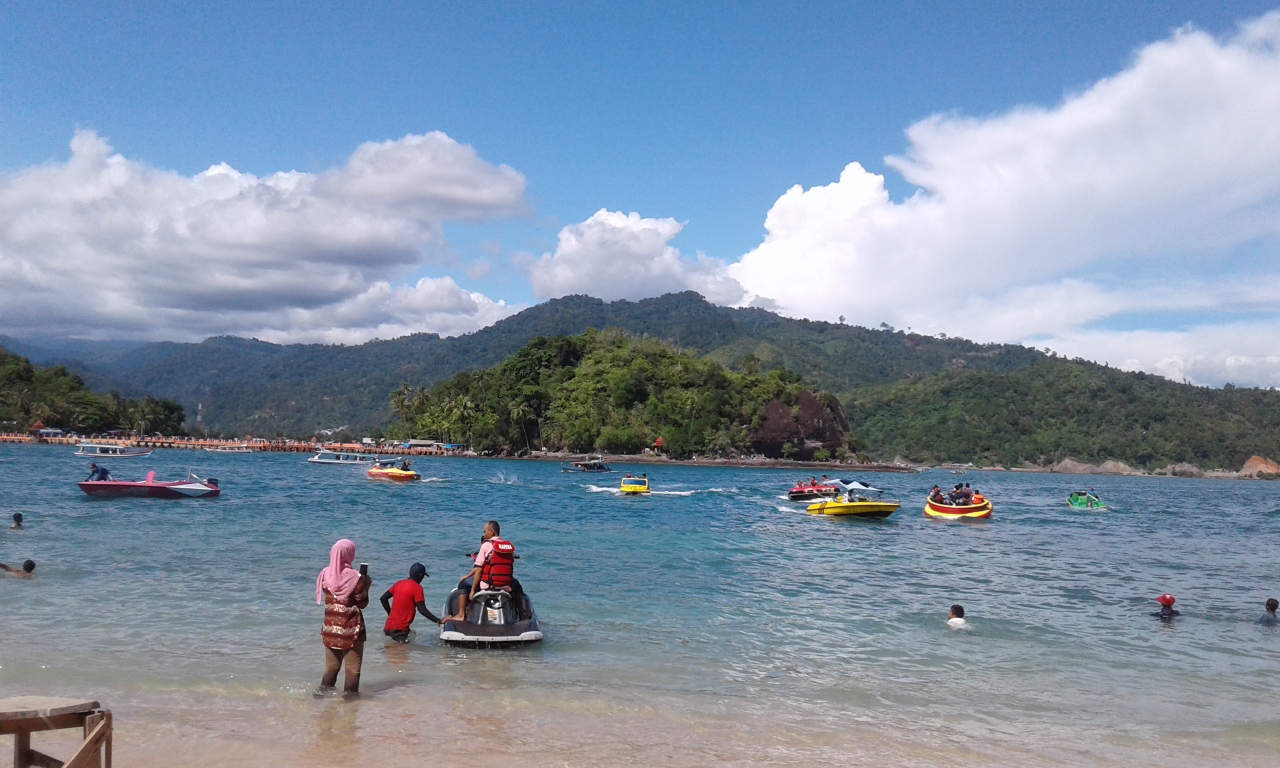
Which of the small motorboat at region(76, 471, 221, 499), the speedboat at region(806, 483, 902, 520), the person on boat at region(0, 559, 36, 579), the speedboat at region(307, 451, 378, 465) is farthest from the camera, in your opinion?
the speedboat at region(307, 451, 378, 465)

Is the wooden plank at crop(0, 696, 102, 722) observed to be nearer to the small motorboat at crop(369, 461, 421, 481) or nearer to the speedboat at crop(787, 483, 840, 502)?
the speedboat at crop(787, 483, 840, 502)

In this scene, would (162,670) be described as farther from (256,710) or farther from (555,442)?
(555,442)

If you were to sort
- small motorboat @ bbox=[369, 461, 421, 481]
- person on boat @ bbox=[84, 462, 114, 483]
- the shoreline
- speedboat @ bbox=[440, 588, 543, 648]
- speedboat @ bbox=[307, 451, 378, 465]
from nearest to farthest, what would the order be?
speedboat @ bbox=[440, 588, 543, 648], person on boat @ bbox=[84, 462, 114, 483], small motorboat @ bbox=[369, 461, 421, 481], speedboat @ bbox=[307, 451, 378, 465], the shoreline

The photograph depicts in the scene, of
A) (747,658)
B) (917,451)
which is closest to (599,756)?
(747,658)

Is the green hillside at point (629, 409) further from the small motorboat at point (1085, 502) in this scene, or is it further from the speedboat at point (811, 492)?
the speedboat at point (811, 492)

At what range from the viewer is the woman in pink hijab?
8.56 metres

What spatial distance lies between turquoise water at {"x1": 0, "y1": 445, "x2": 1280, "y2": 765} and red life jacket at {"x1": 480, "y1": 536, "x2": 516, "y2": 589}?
1028 millimetres

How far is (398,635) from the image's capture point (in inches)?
477

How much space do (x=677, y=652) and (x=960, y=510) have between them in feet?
105

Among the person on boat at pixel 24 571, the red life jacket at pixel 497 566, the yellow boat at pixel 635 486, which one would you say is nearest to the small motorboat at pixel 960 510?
the yellow boat at pixel 635 486

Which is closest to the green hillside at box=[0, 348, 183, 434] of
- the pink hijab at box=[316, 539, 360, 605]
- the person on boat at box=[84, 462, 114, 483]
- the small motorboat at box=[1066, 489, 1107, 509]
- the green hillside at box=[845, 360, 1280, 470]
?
the person on boat at box=[84, 462, 114, 483]

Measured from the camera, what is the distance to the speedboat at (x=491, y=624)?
11.7 meters

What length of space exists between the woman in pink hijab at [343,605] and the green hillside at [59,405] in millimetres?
150999

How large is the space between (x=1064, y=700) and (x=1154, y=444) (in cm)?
17445
